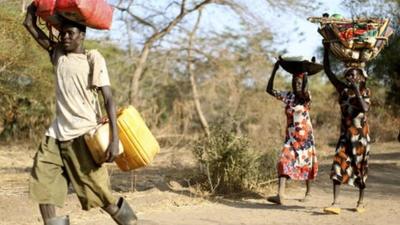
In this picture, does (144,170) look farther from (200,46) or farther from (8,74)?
(200,46)

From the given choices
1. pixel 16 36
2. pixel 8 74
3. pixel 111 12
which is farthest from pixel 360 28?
pixel 8 74

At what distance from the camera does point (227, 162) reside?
305 inches

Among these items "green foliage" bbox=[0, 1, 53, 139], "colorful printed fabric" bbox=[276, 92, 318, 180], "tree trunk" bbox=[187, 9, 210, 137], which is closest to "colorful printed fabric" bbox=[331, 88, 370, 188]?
"colorful printed fabric" bbox=[276, 92, 318, 180]

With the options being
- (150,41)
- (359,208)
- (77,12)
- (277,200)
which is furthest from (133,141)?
(150,41)

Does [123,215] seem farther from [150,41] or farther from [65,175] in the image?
[150,41]

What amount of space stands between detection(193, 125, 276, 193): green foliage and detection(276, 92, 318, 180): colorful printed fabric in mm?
581

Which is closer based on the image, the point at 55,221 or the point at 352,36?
the point at 55,221

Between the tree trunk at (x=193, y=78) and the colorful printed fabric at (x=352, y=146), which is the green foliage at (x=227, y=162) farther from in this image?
the tree trunk at (x=193, y=78)

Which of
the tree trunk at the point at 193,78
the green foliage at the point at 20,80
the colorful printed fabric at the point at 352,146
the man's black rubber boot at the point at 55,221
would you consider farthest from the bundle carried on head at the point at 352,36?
the tree trunk at the point at 193,78

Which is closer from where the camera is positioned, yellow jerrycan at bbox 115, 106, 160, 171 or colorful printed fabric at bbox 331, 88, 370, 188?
yellow jerrycan at bbox 115, 106, 160, 171

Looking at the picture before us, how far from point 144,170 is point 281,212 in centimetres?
461

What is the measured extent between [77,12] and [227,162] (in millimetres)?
3829

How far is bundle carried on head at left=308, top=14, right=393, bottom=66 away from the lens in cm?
671

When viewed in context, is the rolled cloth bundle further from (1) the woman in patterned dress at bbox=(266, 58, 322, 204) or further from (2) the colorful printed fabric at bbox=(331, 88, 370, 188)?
(2) the colorful printed fabric at bbox=(331, 88, 370, 188)
